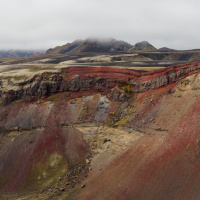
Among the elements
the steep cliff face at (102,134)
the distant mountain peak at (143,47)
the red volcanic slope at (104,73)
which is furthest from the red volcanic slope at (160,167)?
the distant mountain peak at (143,47)

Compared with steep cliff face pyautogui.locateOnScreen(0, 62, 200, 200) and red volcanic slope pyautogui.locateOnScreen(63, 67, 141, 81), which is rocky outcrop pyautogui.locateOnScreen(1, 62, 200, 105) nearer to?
red volcanic slope pyautogui.locateOnScreen(63, 67, 141, 81)

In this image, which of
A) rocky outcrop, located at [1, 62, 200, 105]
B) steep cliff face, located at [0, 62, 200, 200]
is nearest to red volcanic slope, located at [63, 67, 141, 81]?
rocky outcrop, located at [1, 62, 200, 105]

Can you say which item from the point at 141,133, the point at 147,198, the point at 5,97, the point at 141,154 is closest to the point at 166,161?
the point at 141,154

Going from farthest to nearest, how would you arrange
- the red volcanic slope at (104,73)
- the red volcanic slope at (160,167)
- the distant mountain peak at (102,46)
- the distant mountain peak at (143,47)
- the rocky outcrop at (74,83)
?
the distant mountain peak at (102,46) → the distant mountain peak at (143,47) → the red volcanic slope at (104,73) → the rocky outcrop at (74,83) → the red volcanic slope at (160,167)

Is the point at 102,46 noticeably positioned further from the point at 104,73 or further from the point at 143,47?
the point at 104,73

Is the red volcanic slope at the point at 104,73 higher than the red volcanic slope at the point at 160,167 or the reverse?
higher

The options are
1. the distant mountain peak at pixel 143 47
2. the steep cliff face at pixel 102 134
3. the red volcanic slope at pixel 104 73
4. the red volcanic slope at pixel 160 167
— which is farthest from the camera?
the distant mountain peak at pixel 143 47

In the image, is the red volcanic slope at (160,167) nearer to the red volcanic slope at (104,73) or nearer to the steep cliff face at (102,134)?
the steep cliff face at (102,134)

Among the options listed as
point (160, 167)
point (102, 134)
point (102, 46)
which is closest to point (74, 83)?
point (102, 134)

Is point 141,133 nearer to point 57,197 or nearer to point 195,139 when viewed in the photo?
point 195,139
